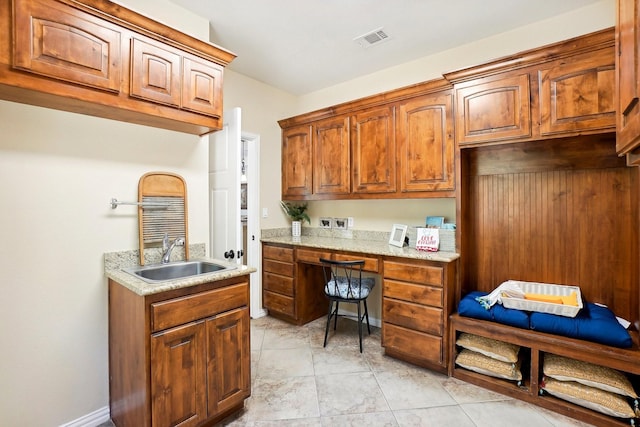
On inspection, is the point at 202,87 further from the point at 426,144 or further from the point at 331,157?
the point at 426,144

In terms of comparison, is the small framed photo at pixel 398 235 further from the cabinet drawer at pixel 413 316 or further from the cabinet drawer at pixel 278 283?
the cabinet drawer at pixel 278 283

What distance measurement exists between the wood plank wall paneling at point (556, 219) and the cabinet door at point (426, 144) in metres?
0.20

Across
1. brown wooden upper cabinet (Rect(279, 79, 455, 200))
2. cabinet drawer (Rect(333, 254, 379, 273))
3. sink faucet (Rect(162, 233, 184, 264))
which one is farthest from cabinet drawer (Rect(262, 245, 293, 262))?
sink faucet (Rect(162, 233, 184, 264))

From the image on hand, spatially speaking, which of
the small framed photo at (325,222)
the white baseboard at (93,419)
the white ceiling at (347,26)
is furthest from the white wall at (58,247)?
the small framed photo at (325,222)

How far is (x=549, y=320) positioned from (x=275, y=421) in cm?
189

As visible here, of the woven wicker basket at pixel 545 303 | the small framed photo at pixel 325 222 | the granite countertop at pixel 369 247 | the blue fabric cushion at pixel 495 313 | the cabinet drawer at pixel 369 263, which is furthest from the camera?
the small framed photo at pixel 325 222

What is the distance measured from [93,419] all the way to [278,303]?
1881 mm

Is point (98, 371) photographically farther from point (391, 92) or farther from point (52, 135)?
point (391, 92)

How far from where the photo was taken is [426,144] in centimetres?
267

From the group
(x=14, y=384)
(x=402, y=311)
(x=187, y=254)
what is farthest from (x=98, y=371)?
(x=402, y=311)

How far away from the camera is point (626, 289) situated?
215cm

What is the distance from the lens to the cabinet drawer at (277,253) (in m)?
3.35

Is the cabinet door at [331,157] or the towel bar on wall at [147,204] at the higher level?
the cabinet door at [331,157]

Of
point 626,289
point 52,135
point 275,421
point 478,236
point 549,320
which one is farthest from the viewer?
point 478,236
